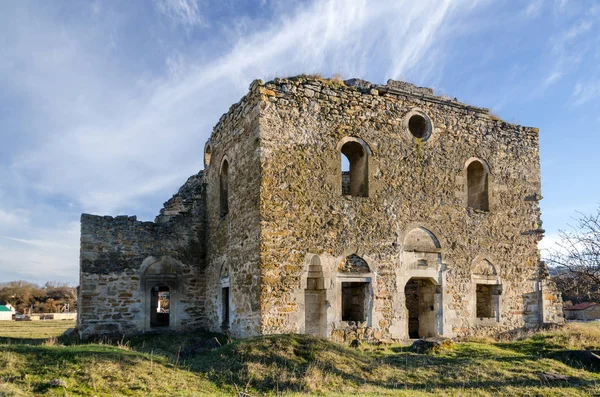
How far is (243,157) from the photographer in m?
12.2

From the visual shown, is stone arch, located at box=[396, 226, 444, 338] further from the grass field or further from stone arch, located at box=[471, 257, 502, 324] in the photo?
the grass field

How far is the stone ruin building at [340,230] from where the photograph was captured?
1127 cm

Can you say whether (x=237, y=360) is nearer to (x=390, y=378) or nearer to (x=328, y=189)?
(x=390, y=378)

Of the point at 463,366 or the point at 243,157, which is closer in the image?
the point at 463,366

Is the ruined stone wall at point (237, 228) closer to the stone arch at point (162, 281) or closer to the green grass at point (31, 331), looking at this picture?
the stone arch at point (162, 281)

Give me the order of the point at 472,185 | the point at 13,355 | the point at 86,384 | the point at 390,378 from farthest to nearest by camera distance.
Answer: the point at 472,185 → the point at 390,378 → the point at 13,355 → the point at 86,384

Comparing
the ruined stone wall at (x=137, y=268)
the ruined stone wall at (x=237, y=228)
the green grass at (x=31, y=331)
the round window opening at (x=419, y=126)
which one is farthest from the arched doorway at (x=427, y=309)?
the green grass at (x=31, y=331)

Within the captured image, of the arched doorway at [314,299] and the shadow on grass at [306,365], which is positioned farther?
the arched doorway at [314,299]

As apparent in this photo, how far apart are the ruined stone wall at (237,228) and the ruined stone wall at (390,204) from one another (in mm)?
367

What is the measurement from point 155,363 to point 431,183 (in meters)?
8.24

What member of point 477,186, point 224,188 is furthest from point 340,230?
point 477,186

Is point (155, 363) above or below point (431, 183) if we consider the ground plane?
below

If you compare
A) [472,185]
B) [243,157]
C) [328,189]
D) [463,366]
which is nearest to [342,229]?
[328,189]

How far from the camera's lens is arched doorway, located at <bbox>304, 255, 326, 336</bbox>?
1130 centimetres
